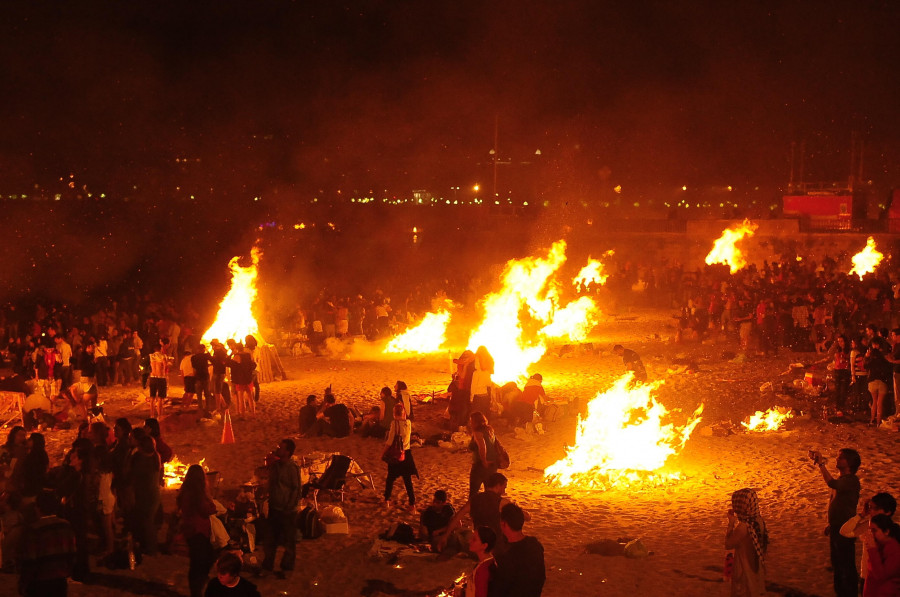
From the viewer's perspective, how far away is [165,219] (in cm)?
4275

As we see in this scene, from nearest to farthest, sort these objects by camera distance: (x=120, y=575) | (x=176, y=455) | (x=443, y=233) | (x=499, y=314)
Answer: (x=120, y=575), (x=176, y=455), (x=499, y=314), (x=443, y=233)

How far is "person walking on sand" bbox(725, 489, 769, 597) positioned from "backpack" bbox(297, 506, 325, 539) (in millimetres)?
4413

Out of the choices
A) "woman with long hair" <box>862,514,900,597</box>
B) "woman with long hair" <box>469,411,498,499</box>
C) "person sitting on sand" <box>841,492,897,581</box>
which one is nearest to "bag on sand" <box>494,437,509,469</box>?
"woman with long hair" <box>469,411,498,499</box>

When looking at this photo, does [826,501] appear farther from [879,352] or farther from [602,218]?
[602,218]

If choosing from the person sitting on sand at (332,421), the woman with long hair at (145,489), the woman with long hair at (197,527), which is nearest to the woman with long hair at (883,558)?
the woman with long hair at (197,527)

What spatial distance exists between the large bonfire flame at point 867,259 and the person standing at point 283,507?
2896cm

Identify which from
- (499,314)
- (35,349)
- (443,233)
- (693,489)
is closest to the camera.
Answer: (693,489)

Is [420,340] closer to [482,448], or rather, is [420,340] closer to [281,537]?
[482,448]

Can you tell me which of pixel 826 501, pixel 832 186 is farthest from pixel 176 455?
pixel 832 186

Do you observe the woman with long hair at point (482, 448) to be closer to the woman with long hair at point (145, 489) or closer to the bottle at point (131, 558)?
the woman with long hair at point (145, 489)

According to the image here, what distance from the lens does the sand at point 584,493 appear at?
7.85 metres

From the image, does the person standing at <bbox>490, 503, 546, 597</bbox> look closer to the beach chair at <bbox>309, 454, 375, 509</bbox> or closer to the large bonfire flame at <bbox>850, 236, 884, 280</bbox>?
the beach chair at <bbox>309, 454, 375, 509</bbox>

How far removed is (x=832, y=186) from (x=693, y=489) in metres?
39.2

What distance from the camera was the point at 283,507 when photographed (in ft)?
25.9
